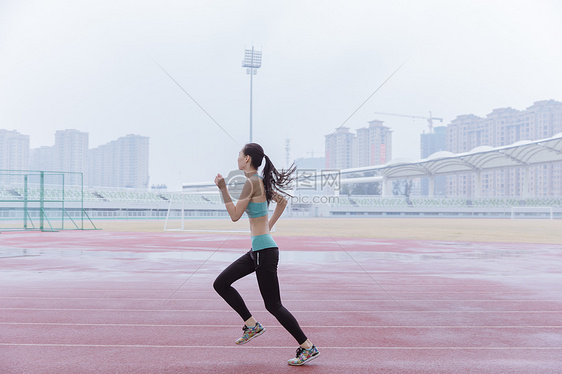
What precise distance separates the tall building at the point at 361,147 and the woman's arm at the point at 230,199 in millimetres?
173023

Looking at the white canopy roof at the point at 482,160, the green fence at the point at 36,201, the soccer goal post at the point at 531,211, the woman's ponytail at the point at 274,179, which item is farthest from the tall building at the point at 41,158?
the woman's ponytail at the point at 274,179

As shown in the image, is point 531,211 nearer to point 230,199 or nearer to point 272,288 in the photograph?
point 272,288

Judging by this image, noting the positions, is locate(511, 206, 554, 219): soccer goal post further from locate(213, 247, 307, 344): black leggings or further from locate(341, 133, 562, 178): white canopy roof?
locate(213, 247, 307, 344): black leggings

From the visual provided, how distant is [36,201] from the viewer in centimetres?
2709

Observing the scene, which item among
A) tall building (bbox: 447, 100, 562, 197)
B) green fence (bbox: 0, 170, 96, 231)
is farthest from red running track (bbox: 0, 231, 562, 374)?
tall building (bbox: 447, 100, 562, 197)

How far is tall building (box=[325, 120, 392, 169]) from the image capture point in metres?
179

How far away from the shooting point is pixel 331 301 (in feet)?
26.7

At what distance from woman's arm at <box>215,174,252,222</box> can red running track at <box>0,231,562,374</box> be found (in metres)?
1.34

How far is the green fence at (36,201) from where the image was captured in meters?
27.7

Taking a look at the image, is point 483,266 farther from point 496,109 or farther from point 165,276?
point 496,109

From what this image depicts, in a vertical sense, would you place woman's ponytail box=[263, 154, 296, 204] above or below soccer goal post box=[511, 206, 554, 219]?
above

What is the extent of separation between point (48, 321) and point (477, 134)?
172 meters

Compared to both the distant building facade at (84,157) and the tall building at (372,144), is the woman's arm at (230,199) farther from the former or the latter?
the tall building at (372,144)

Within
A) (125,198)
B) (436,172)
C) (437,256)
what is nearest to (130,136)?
(125,198)
